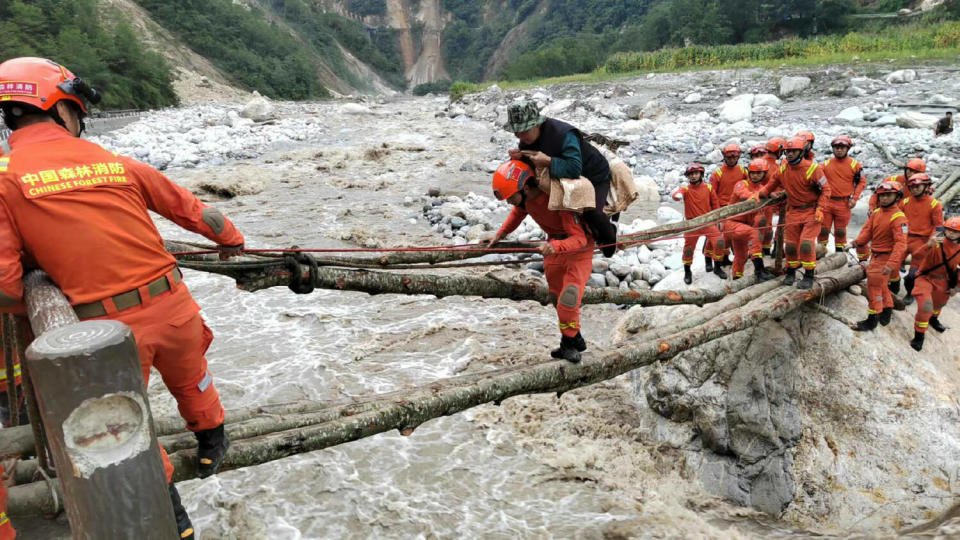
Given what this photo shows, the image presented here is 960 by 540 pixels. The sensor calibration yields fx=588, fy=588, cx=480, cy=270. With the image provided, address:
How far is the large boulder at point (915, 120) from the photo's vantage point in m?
14.1

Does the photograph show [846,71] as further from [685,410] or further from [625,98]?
[685,410]

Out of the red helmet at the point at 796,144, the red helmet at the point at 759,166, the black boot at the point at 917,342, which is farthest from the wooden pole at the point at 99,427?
the red helmet at the point at 759,166

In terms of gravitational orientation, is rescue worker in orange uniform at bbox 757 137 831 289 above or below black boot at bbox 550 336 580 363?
above

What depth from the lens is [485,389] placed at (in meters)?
3.46

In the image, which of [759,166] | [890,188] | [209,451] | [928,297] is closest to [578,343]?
[209,451]

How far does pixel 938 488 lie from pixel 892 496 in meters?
0.29

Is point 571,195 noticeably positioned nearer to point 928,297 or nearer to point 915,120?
point 928,297

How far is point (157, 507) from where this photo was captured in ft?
4.54

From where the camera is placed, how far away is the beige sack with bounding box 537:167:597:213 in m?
3.31

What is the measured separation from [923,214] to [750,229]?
1636 millimetres

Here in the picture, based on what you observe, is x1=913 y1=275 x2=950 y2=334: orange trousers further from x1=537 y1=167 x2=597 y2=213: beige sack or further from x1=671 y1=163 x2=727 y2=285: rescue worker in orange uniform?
x1=537 y1=167 x2=597 y2=213: beige sack

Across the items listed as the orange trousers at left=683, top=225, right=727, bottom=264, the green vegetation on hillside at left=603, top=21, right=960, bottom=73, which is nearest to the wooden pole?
the orange trousers at left=683, top=225, right=727, bottom=264

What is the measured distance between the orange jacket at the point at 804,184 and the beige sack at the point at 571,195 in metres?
3.67

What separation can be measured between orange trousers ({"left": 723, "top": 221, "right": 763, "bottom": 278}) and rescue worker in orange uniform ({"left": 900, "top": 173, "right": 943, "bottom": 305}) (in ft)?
4.53
